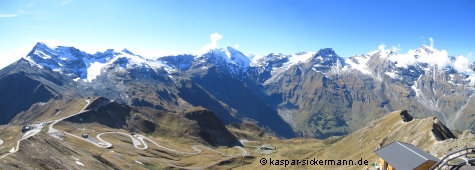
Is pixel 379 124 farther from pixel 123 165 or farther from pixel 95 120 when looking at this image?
pixel 95 120

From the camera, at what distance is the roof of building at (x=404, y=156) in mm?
37719

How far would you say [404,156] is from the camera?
39.9m

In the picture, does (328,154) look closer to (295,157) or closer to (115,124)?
(295,157)

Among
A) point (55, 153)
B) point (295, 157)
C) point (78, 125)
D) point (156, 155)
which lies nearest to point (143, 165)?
point (156, 155)

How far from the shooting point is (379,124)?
161 meters

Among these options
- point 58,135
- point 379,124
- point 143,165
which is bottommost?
point 143,165

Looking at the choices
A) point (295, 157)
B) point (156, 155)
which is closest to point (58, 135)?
point (156, 155)

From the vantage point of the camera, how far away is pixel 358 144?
489 ft

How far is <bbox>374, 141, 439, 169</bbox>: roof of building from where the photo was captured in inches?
1485

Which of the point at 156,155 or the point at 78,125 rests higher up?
the point at 78,125

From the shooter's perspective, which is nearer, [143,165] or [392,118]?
[143,165]

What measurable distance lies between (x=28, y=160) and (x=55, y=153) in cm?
1142

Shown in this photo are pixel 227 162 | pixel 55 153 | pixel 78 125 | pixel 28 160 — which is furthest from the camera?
pixel 78 125

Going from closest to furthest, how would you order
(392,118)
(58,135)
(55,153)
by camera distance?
(55,153), (58,135), (392,118)
